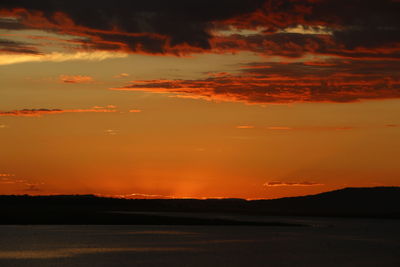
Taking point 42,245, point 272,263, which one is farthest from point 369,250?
point 42,245

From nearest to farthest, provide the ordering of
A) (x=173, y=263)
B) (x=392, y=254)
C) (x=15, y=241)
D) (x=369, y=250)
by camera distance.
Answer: (x=173, y=263), (x=392, y=254), (x=369, y=250), (x=15, y=241)

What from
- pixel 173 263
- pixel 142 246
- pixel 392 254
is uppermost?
pixel 142 246

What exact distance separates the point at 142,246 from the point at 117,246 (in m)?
3.82

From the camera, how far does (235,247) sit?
112 meters

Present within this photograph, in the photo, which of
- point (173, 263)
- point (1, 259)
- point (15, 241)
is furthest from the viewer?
point (15, 241)

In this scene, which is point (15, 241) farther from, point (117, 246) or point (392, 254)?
point (392, 254)

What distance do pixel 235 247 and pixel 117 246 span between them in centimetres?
1760

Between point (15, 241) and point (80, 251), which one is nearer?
point (80, 251)

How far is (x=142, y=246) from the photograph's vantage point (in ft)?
368

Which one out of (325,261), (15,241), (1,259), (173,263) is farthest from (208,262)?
(15,241)

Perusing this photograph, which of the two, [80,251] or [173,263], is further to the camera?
[80,251]

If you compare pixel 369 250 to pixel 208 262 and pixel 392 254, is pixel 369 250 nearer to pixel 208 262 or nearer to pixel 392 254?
pixel 392 254

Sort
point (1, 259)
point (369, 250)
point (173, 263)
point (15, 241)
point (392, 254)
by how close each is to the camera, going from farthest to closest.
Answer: point (15, 241), point (369, 250), point (392, 254), point (1, 259), point (173, 263)

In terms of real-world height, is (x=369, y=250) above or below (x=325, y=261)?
above
